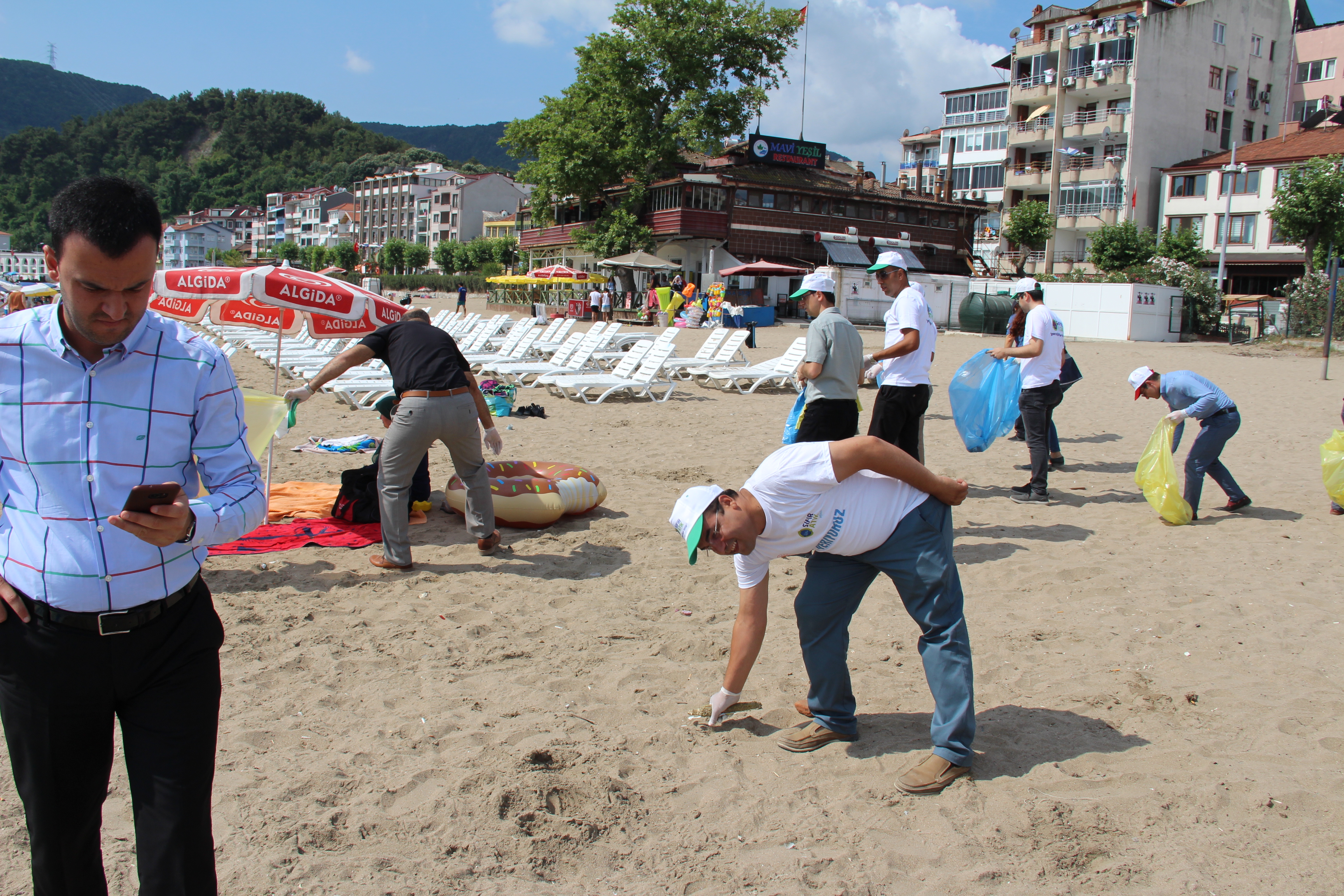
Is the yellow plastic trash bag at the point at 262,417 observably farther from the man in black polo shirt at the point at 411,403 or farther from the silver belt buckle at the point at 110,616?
the silver belt buckle at the point at 110,616

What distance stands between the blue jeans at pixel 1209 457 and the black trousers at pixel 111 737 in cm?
589

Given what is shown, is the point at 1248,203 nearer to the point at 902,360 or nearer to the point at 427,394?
the point at 902,360

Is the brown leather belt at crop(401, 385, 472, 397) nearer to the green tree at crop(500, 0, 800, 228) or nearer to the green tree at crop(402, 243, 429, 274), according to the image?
the green tree at crop(500, 0, 800, 228)

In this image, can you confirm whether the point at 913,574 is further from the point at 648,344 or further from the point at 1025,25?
the point at 1025,25

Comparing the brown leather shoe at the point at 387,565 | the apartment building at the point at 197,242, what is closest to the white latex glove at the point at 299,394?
the brown leather shoe at the point at 387,565

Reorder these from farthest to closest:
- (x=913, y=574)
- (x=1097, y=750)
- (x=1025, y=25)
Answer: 1. (x=1025, y=25)
2. (x=1097, y=750)
3. (x=913, y=574)

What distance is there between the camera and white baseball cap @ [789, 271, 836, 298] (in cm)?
495

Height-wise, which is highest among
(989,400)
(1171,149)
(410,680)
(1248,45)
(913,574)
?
(1248,45)

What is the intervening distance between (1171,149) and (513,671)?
4856 centimetres

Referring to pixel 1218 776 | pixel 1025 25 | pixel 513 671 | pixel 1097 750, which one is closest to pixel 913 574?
pixel 1097 750

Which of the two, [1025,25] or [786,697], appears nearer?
[786,697]

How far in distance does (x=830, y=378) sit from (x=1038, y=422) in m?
2.46

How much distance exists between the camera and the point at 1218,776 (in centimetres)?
284

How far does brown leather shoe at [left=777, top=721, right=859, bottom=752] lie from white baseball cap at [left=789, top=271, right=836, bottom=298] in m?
2.60
